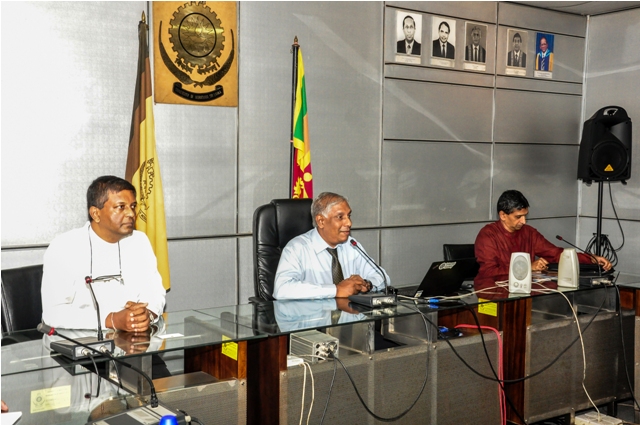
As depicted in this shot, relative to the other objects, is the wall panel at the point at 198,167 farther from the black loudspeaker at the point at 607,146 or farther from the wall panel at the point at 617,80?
the wall panel at the point at 617,80

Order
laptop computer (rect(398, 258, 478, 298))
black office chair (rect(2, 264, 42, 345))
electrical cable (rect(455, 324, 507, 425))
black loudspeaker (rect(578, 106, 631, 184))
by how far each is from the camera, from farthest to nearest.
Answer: black loudspeaker (rect(578, 106, 631, 184)) → electrical cable (rect(455, 324, 507, 425)) → laptop computer (rect(398, 258, 478, 298)) → black office chair (rect(2, 264, 42, 345))

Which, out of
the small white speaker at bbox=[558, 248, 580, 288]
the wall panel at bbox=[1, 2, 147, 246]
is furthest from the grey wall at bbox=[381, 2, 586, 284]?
the wall panel at bbox=[1, 2, 147, 246]

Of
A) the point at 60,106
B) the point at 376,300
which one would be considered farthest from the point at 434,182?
the point at 60,106

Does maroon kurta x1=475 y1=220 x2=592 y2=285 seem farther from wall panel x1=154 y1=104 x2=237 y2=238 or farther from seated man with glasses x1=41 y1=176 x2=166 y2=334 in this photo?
seated man with glasses x1=41 y1=176 x2=166 y2=334

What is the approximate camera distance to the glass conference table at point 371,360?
1.99m

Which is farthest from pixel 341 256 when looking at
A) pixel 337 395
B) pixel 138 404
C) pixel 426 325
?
pixel 138 404

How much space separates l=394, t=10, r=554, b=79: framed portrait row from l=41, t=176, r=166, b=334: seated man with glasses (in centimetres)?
256

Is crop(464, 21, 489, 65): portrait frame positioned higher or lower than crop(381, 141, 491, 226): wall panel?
higher

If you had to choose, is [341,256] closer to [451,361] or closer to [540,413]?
[451,361]

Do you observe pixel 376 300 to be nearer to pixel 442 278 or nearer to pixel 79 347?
pixel 442 278

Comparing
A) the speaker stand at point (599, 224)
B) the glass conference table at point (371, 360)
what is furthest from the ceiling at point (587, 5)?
the glass conference table at point (371, 360)

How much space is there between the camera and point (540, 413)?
331 centimetres

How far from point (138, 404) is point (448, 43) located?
3.80 metres

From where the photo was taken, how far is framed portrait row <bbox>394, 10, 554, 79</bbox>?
4746 millimetres
